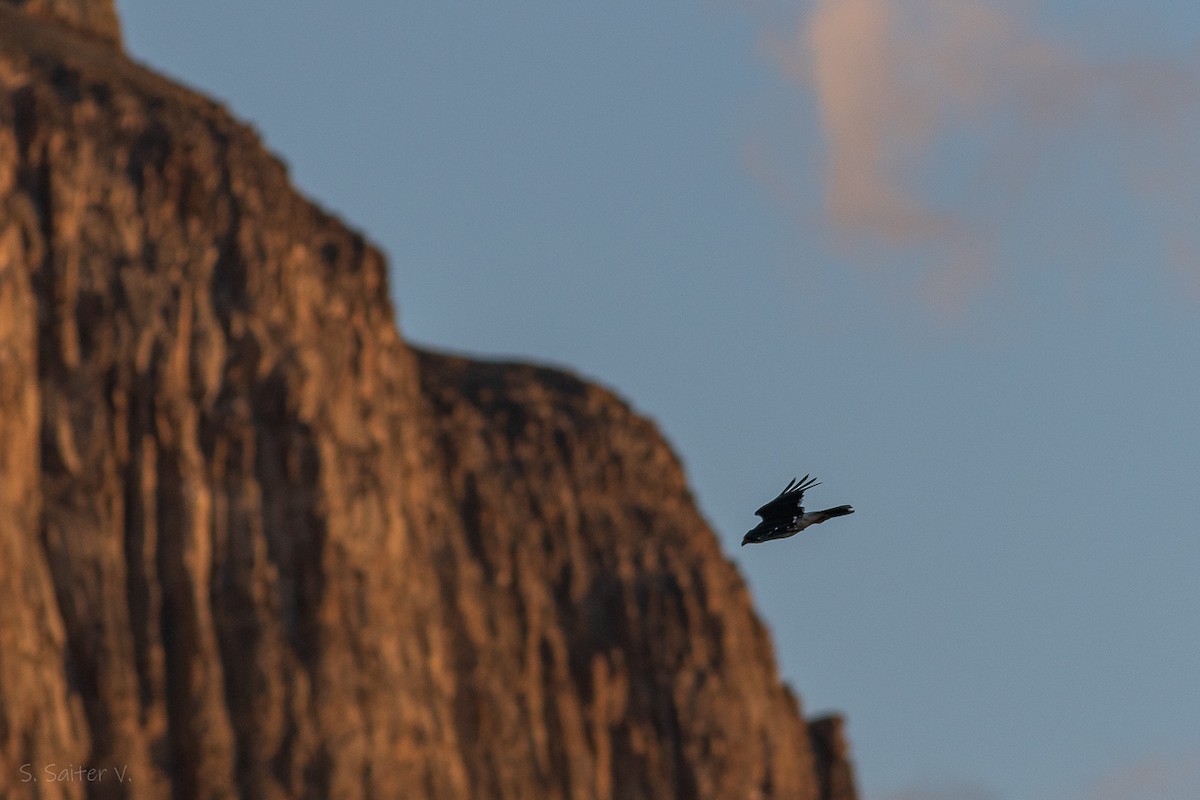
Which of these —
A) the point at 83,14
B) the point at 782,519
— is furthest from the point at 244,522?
the point at 782,519

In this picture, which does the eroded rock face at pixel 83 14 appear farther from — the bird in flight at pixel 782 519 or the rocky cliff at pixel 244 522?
the bird in flight at pixel 782 519

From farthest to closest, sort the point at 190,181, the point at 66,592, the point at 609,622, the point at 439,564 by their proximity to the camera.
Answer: the point at 609,622
the point at 439,564
the point at 190,181
the point at 66,592

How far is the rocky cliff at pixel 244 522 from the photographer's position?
10050 cm

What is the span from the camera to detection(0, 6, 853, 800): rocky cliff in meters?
100

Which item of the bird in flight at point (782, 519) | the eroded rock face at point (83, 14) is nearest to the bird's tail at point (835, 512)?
the bird in flight at point (782, 519)

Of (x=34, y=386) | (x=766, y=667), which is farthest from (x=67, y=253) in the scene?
(x=766, y=667)

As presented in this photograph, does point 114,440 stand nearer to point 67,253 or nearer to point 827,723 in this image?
point 67,253

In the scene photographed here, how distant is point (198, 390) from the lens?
105312 mm

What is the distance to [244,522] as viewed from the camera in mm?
105625

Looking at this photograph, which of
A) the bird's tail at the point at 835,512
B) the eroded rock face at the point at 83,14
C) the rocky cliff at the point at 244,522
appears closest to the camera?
the bird's tail at the point at 835,512

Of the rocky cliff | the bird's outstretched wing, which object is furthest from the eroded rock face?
the bird's outstretched wing

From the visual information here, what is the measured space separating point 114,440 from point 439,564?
583 inches

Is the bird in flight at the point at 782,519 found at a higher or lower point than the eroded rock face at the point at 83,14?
lower

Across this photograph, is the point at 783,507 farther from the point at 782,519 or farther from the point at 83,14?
the point at 83,14
